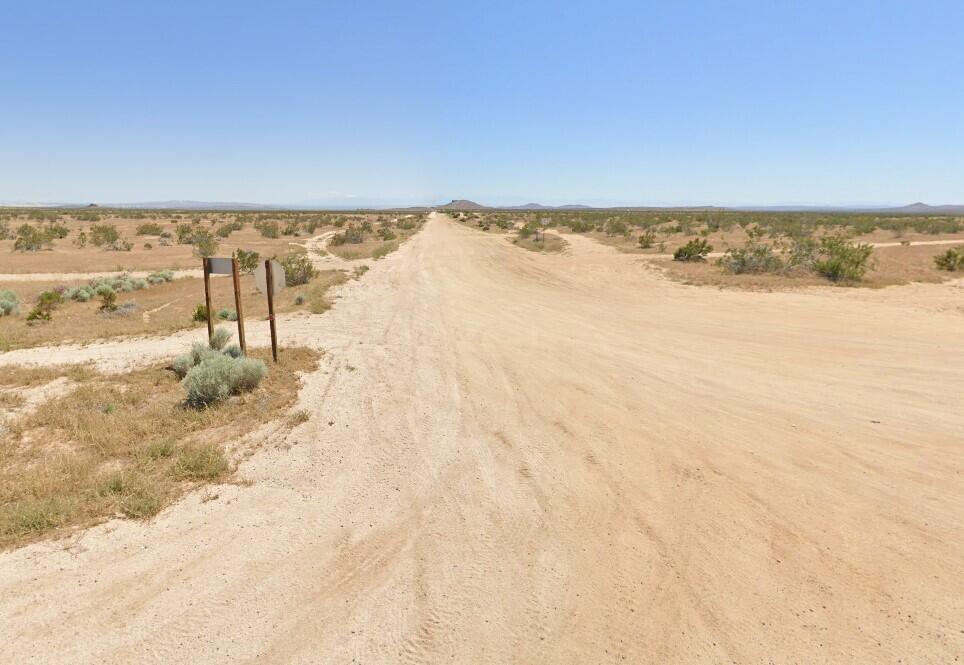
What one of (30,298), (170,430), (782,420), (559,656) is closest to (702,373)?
(782,420)

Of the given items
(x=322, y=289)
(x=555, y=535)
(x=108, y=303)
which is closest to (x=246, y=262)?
(x=108, y=303)

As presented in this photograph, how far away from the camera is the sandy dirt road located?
3.42 m

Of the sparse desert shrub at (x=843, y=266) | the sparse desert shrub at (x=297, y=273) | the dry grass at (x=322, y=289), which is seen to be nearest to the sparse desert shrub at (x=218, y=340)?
the dry grass at (x=322, y=289)

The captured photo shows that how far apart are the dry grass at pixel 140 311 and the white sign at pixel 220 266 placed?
4.40 m

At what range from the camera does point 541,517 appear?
4750 mm

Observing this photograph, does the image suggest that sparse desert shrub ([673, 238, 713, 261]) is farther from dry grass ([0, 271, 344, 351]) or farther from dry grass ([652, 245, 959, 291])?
dry grass ([0, 271, 344, 351])

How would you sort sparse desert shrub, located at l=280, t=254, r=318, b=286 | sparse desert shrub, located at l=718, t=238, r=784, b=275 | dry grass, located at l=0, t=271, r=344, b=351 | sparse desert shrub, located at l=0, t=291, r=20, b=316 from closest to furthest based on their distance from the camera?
dry grass, located at l=0, t=271, r=344, b=351, sparse desert shrub, located at l=0, t=291, r=20, b=316, sparse desert shrub, located at l=280, t=254, r=318, b=286, sparse desert shrub, located at l=718, t=238, r=784, b=275

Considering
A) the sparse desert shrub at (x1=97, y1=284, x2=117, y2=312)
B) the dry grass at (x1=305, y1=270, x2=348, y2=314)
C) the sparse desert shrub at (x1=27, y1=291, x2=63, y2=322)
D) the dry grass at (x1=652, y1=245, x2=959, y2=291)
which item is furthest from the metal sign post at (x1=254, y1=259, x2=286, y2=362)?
the dry grass at (x1=652, y1=245, x2=959, y2=291)

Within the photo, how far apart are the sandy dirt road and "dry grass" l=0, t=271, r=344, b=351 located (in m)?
6.62

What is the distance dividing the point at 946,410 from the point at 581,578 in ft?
20.9

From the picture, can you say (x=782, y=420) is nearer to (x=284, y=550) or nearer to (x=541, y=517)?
(x=541, y=517)

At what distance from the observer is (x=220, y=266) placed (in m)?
8.67

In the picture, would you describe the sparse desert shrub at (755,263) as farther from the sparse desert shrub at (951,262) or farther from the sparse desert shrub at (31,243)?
the sparse desert shrub at (31,243)

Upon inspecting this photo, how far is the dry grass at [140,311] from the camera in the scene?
1182cm
